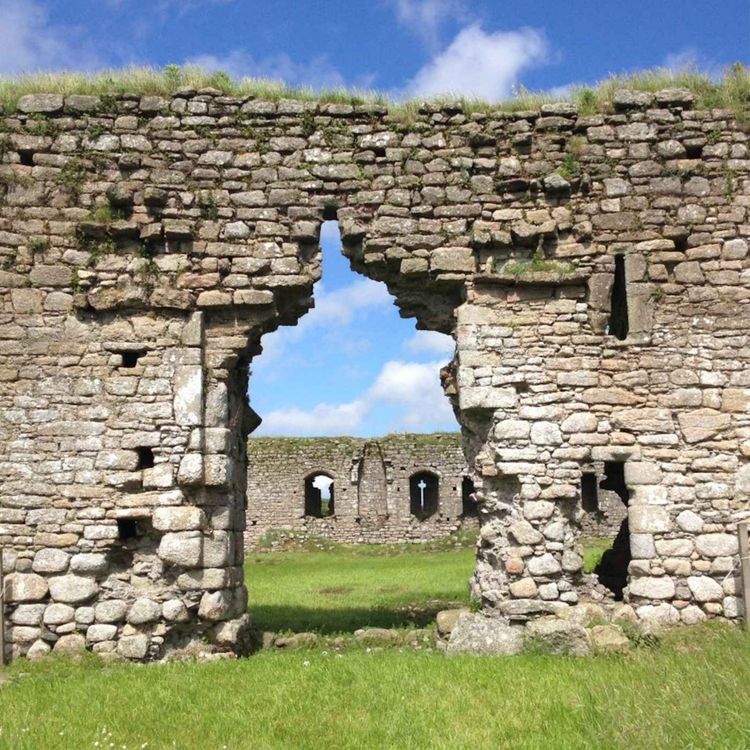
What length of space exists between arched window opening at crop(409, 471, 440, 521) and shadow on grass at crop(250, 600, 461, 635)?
1549 centimetres

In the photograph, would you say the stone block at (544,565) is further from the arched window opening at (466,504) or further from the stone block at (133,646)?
the arched window opening at (466,504)

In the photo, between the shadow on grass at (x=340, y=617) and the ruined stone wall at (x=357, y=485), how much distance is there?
47.6 ft

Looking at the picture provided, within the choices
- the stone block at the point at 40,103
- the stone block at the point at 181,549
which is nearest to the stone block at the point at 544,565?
the stone block at the point at 181,549

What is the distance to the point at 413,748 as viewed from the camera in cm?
485

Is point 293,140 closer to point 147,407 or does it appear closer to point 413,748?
point 147,407

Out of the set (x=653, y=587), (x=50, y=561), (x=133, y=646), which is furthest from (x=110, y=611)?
(x=653, y=587)

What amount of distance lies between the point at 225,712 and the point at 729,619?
17.6 feet

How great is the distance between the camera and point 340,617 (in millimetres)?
10812

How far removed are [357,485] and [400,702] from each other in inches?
831

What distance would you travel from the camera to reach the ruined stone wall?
26719 mm

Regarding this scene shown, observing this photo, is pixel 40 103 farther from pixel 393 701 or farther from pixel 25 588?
pixel 393 701

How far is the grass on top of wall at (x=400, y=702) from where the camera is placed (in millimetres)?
4844

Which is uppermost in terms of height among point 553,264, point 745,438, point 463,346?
point 553,264

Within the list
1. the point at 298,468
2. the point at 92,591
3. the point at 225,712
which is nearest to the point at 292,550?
the point at 298,468
